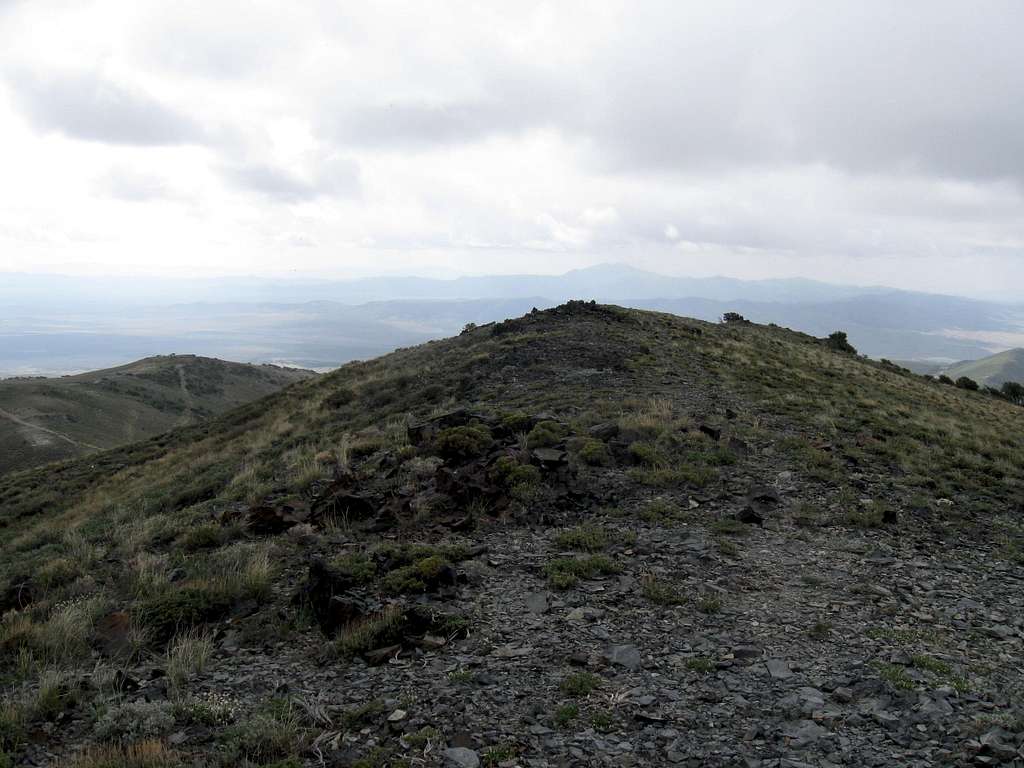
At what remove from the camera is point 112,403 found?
63188 millimetres

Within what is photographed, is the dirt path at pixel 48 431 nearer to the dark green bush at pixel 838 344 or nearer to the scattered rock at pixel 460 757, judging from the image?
the scattered rock at pixel 460 757

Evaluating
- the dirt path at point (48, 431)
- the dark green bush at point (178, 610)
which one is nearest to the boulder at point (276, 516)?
the dark green bush at point (178, 610)

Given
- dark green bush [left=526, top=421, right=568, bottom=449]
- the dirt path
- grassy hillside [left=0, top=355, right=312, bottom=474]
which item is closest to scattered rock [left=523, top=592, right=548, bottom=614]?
dark green bush [left=526, top=421, right=568, bottom=449]

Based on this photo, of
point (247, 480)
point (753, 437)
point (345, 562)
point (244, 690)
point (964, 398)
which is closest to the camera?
point (244, 690)

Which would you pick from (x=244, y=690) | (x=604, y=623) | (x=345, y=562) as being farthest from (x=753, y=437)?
(x=244, y=690)

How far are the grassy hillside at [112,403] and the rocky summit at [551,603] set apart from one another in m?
40.8

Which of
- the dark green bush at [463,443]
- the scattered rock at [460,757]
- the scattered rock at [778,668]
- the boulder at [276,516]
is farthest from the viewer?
the dark green bush at [463,443]

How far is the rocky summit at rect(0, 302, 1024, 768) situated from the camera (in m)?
5.27

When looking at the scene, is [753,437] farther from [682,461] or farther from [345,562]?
[345,562]

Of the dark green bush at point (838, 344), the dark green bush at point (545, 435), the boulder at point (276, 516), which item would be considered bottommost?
the boulder at point (276, 516)

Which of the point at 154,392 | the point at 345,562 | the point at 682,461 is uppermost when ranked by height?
the point at 682,461

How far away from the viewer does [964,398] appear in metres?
31.9

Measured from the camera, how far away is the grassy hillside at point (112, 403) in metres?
49.2

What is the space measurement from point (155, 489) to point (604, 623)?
16.7 metres
